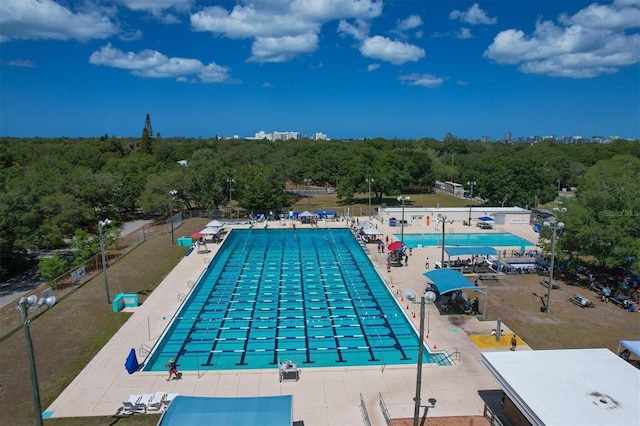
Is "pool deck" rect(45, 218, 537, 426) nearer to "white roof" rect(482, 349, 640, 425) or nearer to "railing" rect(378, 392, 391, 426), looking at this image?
"railing" rect(378, 392, 391, 426)

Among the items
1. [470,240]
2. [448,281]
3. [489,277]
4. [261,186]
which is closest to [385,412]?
[448,281]

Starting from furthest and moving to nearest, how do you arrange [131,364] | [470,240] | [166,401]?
[470,240], [131,364], [166,401]

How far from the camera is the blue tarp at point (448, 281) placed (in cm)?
1923

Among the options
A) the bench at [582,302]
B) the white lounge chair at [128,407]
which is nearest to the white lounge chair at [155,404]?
the white lounge chair at [128,407]

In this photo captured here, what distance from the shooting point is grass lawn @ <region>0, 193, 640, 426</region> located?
1348 cm

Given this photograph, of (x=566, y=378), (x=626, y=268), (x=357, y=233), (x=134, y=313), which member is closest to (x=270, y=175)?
(x=357, y=233)

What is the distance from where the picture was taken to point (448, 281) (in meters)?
20.0

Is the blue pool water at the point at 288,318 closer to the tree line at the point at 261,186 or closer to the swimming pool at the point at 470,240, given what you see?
the swimming pool at the point at 470,240

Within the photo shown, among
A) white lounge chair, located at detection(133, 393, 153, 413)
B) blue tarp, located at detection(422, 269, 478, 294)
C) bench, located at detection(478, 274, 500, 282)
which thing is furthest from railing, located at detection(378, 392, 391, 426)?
bench, located at detection(478, 274, 500, 282)

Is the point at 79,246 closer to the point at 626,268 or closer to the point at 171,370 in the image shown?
the point at 171,370

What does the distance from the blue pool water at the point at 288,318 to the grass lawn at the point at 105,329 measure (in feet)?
9.57

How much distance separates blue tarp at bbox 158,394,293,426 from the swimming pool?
24.3m

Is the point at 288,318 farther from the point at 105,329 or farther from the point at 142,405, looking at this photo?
the point at 142,405

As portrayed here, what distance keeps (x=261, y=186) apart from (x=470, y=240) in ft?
71.1
